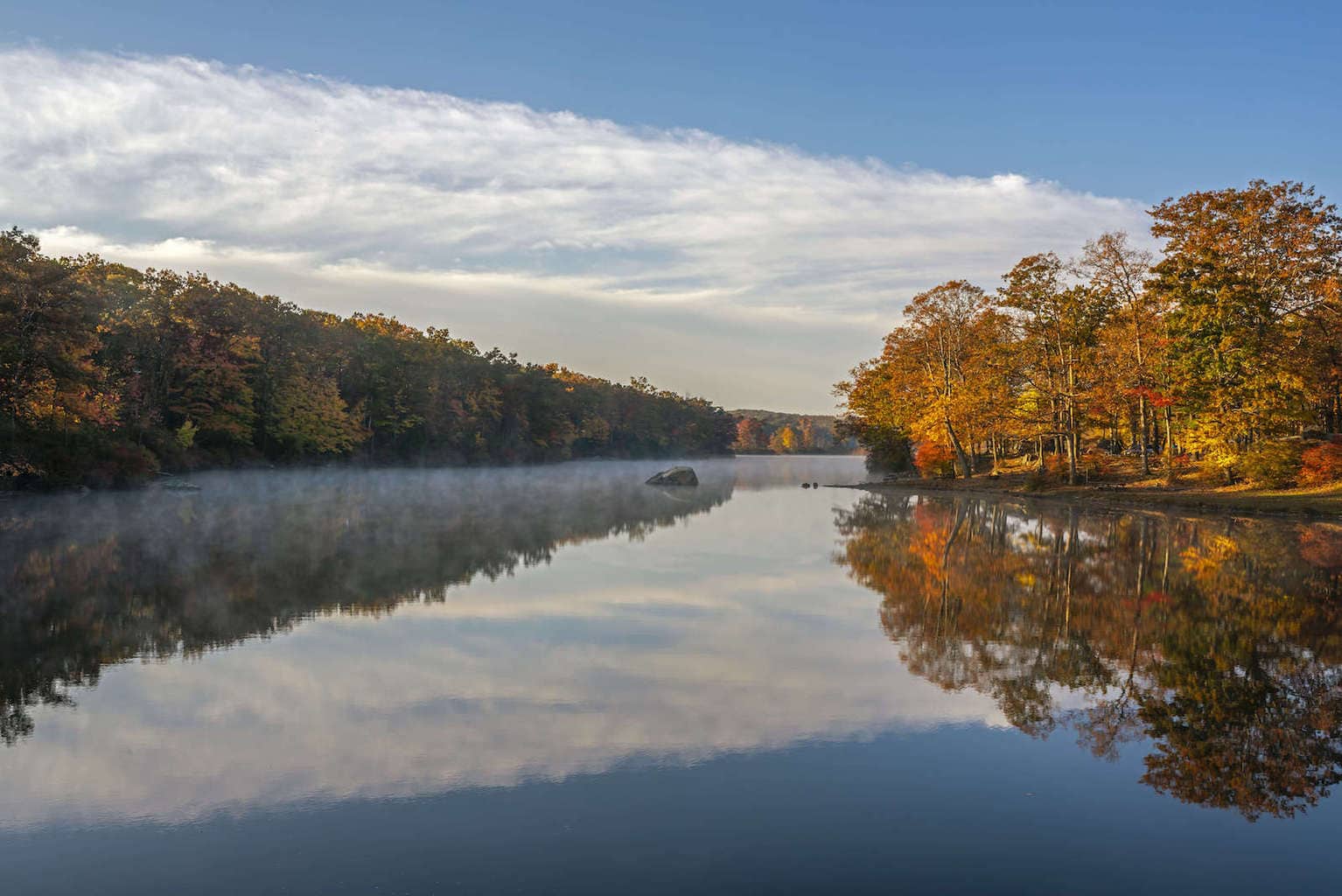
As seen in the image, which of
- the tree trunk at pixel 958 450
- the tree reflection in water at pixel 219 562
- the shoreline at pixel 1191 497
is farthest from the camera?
the tree trunk at pixel 958 450

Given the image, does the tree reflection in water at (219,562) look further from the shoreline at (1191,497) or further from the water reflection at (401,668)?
the shoreline at (1191,497)

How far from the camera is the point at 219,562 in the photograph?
18391 mm

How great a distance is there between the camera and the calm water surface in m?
5.53

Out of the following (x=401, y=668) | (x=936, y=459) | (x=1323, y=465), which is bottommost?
(x=401, y=668)

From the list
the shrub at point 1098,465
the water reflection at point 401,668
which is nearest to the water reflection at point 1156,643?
the water reflection at point 401,668

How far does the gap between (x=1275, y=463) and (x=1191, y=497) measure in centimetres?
338

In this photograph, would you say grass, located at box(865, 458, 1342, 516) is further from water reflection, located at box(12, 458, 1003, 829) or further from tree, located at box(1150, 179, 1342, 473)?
water reflection, located at box(12, 458, 1003, 829)

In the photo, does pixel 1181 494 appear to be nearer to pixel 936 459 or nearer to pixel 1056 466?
pixel 1056 466

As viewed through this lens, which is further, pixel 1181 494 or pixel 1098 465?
pixel 1098 465

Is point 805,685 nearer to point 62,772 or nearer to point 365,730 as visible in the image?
point 365,730

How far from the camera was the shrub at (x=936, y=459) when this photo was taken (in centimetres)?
5853

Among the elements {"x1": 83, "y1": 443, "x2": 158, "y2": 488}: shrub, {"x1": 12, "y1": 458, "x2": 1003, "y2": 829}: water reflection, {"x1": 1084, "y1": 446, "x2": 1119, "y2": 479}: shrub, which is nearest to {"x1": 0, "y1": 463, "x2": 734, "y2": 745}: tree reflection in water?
{"x1": 12, "y1": 458, "x2": 1003, "y2": 829}: water reflection

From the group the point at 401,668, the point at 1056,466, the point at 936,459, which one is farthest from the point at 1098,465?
the point at 401,668

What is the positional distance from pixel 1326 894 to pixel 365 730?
7.13 metres
